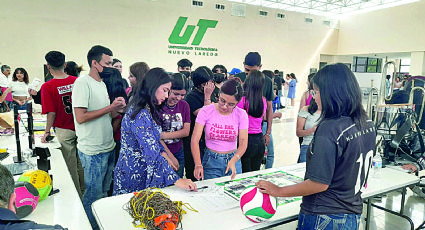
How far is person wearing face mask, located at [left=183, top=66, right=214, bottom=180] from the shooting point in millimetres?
2572

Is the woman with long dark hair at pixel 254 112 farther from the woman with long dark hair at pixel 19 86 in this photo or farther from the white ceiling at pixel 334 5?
the white ceiling at pixel 334 5

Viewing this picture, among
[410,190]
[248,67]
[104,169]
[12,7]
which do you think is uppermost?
[12,7]

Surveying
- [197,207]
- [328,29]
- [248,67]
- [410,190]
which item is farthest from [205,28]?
[197,207]

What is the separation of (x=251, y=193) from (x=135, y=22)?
29.9 ft

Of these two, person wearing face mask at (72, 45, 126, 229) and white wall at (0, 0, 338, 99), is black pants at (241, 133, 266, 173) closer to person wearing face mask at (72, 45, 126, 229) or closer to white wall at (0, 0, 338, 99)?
person wearing face mask at (72, 45, 126, 229)

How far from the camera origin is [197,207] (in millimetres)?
1477

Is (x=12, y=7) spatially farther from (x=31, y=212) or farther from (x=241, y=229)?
(x=241, y=229)

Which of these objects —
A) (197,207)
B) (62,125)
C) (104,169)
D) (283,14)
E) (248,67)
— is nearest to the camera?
(197,207)

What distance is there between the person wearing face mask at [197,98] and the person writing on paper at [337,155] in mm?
1400

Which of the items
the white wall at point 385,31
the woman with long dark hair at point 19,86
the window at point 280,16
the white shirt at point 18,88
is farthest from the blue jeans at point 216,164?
the white wall at point 385,31

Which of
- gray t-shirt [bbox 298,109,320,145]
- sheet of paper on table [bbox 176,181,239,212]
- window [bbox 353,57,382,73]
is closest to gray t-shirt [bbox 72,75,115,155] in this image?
sheet of paper on table [bbox 176,181,239,212]

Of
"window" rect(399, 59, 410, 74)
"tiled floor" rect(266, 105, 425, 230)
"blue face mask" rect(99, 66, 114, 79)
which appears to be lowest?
"tiled floor" rect(266, 105, 425, 230)

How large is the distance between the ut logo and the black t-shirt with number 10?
9341 mm

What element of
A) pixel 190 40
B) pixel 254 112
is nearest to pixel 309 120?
pixel 254 112
